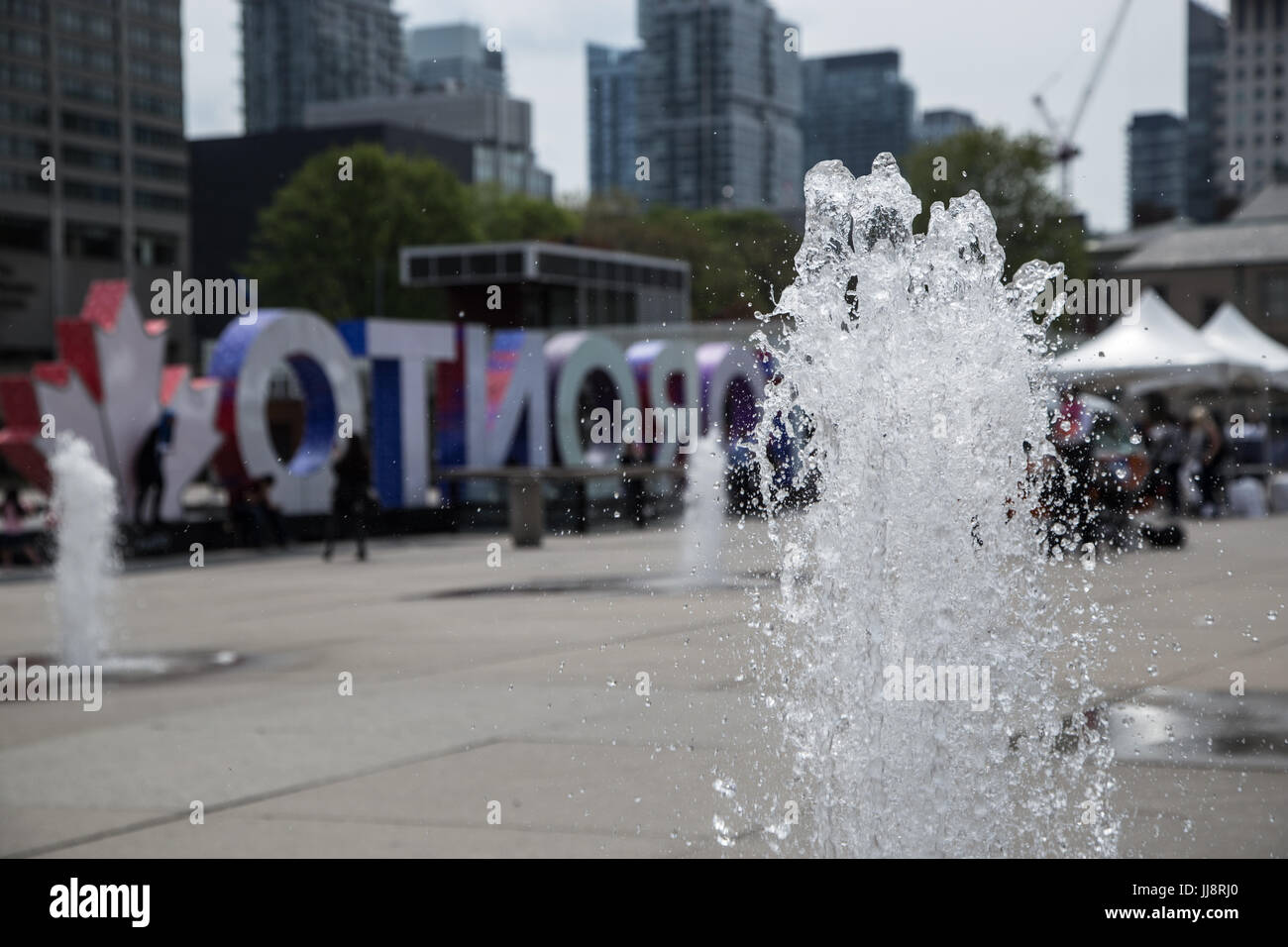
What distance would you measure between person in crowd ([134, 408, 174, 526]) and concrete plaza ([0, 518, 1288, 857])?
5.82 m

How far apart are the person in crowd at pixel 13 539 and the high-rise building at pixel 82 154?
1791 inches

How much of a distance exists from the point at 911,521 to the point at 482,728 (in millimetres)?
3308

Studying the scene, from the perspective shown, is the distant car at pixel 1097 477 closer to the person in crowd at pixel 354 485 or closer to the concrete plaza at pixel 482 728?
the concrete plaza at pixel 482 728

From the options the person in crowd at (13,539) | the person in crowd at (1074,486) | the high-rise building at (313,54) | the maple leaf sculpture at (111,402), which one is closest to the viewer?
the person in crowd at (1074,486)

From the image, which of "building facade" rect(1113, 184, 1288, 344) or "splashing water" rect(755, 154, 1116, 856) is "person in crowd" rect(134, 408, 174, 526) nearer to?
"splashing water" rect(755, 154, 1116, 856)

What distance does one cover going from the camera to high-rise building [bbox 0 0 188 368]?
6450 centimetres

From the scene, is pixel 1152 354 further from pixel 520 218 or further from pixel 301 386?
pixel 520 218

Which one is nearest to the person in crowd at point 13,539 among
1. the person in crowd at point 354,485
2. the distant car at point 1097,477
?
the person in crowd at point 354,485

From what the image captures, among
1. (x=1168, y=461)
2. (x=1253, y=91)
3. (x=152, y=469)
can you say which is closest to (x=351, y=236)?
(x=152, y=469)

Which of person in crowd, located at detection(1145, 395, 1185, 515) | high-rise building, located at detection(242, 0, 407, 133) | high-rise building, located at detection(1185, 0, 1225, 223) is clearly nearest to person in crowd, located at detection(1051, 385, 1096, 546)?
person in crowd, located at detection(1145, 395, 1185, 515)

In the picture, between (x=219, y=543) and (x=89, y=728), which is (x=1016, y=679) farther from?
(x=219, y=543)

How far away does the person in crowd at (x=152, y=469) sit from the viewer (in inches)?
819

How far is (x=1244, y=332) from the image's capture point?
28.1 m
